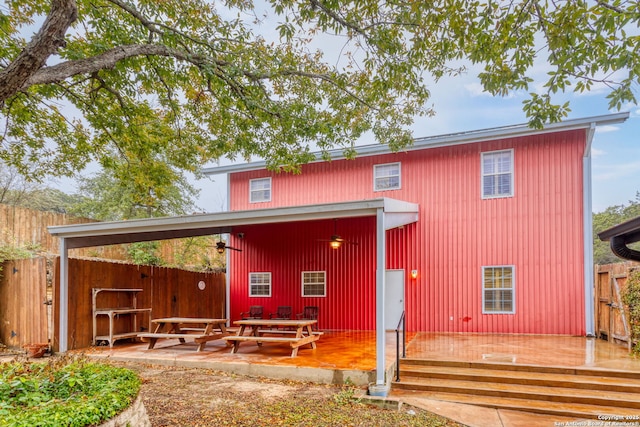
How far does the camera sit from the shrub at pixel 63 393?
309 cm

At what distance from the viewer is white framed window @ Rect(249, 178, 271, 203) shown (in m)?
13.1

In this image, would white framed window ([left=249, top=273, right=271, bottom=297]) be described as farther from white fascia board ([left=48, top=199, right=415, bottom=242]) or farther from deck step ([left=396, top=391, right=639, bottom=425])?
deck step ([left=396, top=391, right=639, bottom=425])

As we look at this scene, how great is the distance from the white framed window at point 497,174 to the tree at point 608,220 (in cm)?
1874

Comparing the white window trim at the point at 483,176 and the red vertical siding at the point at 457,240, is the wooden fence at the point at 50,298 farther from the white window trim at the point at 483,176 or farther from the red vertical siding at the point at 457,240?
the white window trim at the point at 483,176

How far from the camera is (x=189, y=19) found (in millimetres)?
6973

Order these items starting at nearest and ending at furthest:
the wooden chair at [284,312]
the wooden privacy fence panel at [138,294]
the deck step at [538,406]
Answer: the deck step at [538,406] < the wooden privacy fence panel at [138,294] < the wooden chair at [284,312]

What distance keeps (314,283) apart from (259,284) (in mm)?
1945

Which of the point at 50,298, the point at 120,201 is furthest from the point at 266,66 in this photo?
the point at 120,201

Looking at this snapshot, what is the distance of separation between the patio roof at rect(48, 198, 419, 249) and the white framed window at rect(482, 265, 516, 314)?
2.82 metres

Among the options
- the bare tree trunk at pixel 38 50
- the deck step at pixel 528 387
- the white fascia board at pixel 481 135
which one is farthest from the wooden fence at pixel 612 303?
the bare tree trunk at pixel 38 50

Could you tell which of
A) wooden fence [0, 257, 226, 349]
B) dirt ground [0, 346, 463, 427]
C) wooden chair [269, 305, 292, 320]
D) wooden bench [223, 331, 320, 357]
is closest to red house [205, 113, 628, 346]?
wooden chair [269, 305, 292, 320]

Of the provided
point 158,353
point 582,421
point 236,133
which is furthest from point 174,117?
point 582,421

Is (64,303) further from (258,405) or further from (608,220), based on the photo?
(608,220)

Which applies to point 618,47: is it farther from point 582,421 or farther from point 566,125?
point 566,125
